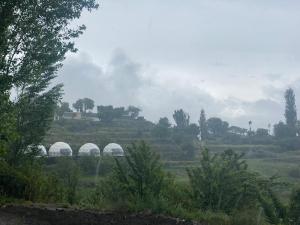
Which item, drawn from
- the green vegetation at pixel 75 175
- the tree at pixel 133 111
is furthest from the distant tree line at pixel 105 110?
the green vegetation at pixel 75 175

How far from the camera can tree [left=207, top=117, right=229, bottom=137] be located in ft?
→ 421

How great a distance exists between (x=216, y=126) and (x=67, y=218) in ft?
398

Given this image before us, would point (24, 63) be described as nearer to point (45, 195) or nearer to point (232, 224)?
point (45, 195)

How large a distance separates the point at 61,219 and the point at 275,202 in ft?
36.8

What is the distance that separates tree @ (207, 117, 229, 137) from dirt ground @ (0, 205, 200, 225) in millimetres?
116952

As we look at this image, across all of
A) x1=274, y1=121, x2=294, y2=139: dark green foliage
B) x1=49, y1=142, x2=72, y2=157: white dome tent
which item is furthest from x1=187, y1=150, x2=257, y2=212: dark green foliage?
x1=274, y1=121, x2=294, y2=139: dark green foliage

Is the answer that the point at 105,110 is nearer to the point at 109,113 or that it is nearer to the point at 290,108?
the point at 109,113

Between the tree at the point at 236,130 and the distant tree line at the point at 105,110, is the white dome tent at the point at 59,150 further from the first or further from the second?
the tree at the point at 236,130

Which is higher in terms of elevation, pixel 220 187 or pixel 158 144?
pixel 158 144

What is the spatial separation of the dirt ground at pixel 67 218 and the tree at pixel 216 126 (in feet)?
384

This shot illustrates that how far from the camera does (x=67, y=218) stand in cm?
998

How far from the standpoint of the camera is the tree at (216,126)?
5054 inches

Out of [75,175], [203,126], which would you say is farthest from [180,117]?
[75,175]

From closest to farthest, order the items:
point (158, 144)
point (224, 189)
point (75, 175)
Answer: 1. point (224, 189)
2. point (75, 175)
3. point (158, 144)
